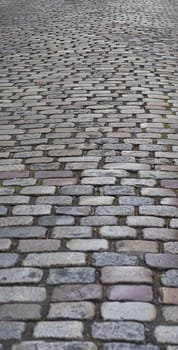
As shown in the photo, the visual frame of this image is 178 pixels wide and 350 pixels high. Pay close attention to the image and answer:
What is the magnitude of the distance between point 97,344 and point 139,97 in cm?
422

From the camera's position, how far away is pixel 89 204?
3.77 meters

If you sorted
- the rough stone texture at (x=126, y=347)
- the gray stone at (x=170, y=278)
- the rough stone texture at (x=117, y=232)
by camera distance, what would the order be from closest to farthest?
the rough stone texture at (x=126, y=347)
the gray stone at (x=170, y=278)
the rough stone texture at (x=117, y=232)

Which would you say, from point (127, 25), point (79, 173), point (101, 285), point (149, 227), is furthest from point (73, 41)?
point (101, 285)

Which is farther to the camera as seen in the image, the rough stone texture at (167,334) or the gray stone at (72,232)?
the gray stone at (72,232)

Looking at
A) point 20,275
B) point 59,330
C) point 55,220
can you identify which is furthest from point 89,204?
point 59,330

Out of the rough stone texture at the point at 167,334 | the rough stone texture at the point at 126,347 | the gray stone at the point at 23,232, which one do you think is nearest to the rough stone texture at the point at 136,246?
the gray stone at the point at 23,232

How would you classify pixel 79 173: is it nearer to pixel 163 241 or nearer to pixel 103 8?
pixel 163 241

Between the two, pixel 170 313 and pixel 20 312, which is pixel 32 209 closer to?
pixel 20 312

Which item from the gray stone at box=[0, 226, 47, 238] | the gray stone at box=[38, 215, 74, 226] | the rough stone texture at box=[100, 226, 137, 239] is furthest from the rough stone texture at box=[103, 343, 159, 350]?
the gray stone at box=[38, 215, 74, 226]

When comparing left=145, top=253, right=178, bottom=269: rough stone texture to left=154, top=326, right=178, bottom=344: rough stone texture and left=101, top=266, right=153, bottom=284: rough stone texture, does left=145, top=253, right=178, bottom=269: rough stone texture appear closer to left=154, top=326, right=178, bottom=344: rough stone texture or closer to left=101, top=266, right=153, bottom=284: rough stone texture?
left=101, top=266, right=153, bottom=284: rough stone texture

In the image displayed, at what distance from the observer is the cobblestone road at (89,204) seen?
2623mm

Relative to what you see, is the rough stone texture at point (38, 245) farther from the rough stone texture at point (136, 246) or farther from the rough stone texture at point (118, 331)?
the rough stone texture at point (118, 331)

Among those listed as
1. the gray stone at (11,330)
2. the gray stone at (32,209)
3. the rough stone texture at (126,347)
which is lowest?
the gray stone at (32,209)

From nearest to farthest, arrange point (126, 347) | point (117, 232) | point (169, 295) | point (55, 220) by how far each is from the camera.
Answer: point (126, 347) → point (169, 295) → point (117, 232) → point (55, 220)
